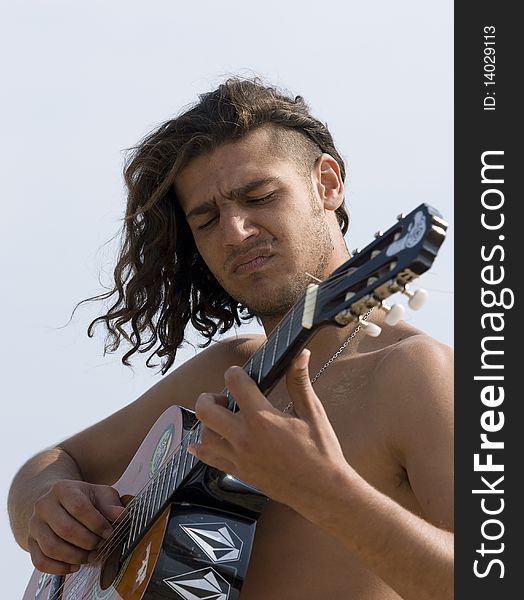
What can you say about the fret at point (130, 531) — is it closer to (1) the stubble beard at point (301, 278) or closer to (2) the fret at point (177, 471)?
(2) the fret at point (177, 471)

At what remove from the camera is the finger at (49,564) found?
3145 millimetres

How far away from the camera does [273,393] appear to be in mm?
3182

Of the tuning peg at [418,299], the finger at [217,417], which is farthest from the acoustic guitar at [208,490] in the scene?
the finger at [217,417]

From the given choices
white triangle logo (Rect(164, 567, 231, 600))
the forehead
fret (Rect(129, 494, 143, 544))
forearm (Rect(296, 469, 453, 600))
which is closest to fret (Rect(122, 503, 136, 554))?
fret (Rect(129, 494, 143, 544))

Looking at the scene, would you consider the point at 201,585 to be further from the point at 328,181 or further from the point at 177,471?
the point at 328,181

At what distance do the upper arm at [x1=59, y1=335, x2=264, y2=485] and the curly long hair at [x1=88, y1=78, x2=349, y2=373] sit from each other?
313 mm

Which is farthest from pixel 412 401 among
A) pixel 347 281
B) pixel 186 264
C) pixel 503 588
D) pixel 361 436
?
pixel 186 264

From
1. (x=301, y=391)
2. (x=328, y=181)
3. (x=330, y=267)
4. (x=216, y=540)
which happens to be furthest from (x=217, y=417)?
(x=328, y=181)

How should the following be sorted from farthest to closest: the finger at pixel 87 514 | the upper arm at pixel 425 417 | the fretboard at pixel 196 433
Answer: the finger at pixel 87 514
the upper arm at pixel 425 417
the fretboard at pixel 196 433

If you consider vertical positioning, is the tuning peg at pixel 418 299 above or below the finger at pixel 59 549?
above

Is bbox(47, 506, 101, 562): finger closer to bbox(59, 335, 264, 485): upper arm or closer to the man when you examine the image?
the man

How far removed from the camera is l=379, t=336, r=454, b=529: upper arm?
2.38m

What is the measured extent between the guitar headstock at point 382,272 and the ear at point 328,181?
141 centimetres

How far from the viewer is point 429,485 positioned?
2.40 meters
